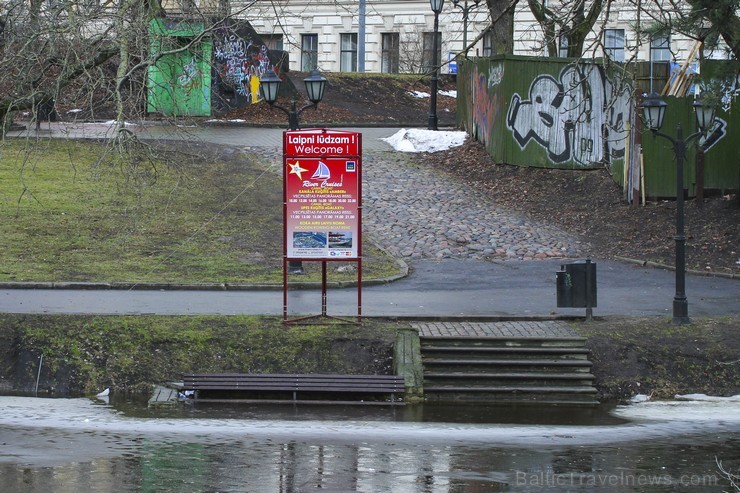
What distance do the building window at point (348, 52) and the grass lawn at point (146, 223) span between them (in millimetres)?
25914

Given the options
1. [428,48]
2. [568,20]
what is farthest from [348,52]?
[568,20]

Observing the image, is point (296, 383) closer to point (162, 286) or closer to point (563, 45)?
point (162, 286)

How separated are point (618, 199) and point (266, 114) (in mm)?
15775

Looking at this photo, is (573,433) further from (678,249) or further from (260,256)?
(260,256)

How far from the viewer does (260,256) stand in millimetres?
20734

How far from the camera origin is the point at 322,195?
49.8 feet

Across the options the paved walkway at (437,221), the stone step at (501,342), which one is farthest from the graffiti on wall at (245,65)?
the stone step at (501,342)

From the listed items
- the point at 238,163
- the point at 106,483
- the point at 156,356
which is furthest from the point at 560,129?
the point at 106,483

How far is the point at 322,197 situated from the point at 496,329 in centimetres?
306

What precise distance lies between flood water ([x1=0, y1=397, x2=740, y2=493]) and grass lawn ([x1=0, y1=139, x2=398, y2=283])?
4.15 m

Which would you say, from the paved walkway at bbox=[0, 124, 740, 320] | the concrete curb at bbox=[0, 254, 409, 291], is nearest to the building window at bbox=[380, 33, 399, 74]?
the paved walkway at bbox=[0, 124, 740, 320]

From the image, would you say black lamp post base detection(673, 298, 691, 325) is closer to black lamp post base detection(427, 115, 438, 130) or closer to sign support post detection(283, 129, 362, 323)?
sign support post detection(283, 129, 362, 323)

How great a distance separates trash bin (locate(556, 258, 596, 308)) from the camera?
15336 mm

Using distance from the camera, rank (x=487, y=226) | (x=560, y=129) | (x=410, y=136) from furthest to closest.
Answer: (x=410, y=136), (x=560, y=129), (x=487, y=226)
